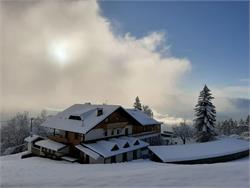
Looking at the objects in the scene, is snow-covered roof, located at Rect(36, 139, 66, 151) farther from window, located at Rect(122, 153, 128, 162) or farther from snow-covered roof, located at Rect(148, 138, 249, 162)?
snow-covered roof, located at Rect(148, 138, 249, 162)

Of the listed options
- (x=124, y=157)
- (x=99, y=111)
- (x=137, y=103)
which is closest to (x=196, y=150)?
(x=124, y=157)

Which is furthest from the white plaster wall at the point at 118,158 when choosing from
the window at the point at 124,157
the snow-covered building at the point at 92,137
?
the window at the point at 124,157

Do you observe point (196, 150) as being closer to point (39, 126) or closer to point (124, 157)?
point (124, 157)

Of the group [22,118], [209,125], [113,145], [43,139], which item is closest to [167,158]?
[113,145]

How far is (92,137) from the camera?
3375cm

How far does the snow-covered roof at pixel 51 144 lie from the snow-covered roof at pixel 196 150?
12.5 meters

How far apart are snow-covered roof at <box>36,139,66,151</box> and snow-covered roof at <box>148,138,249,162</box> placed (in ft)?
40.9

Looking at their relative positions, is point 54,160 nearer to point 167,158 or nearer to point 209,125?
point 167,158

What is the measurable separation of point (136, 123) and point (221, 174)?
99.1 ft

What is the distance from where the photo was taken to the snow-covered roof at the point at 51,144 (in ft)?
109

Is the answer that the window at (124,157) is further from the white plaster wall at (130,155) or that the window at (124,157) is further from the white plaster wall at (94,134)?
the white plaster wall at (94,134)

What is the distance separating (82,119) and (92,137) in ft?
10.7

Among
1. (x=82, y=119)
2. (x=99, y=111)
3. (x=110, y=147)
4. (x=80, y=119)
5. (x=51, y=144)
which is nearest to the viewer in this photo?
(x=110, y=147)

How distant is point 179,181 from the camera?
436 inches
